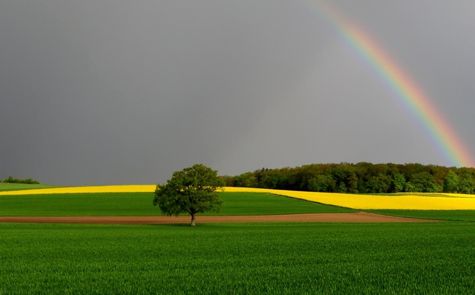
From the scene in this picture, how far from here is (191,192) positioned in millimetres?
53688

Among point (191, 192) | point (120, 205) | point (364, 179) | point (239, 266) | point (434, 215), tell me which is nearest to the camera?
point (239, 266)

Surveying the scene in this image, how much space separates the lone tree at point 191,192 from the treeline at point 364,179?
85.9 m

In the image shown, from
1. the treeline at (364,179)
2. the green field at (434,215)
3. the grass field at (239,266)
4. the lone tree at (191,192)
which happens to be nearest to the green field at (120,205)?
the green field at (434,215)

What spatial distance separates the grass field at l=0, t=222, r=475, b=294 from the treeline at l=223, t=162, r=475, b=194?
109699 mm

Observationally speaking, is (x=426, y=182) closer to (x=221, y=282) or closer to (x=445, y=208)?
(x=445, y=208)

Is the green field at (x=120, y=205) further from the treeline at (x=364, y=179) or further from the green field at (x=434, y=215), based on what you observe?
the treeline at (x=364, y=179)

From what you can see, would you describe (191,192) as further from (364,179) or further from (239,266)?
(364,179)

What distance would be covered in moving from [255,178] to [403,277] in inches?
5493

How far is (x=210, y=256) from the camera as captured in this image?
2403cm

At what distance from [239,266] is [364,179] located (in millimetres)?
127522

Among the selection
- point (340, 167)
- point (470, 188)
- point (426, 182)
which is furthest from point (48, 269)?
point (470, 188)

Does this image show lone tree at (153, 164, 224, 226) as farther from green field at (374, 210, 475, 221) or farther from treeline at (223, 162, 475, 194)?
treeline at (223, 162, 475, 194)

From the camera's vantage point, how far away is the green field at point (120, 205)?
6856cm

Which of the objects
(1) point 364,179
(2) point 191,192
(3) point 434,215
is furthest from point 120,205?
(1) point 364,179
